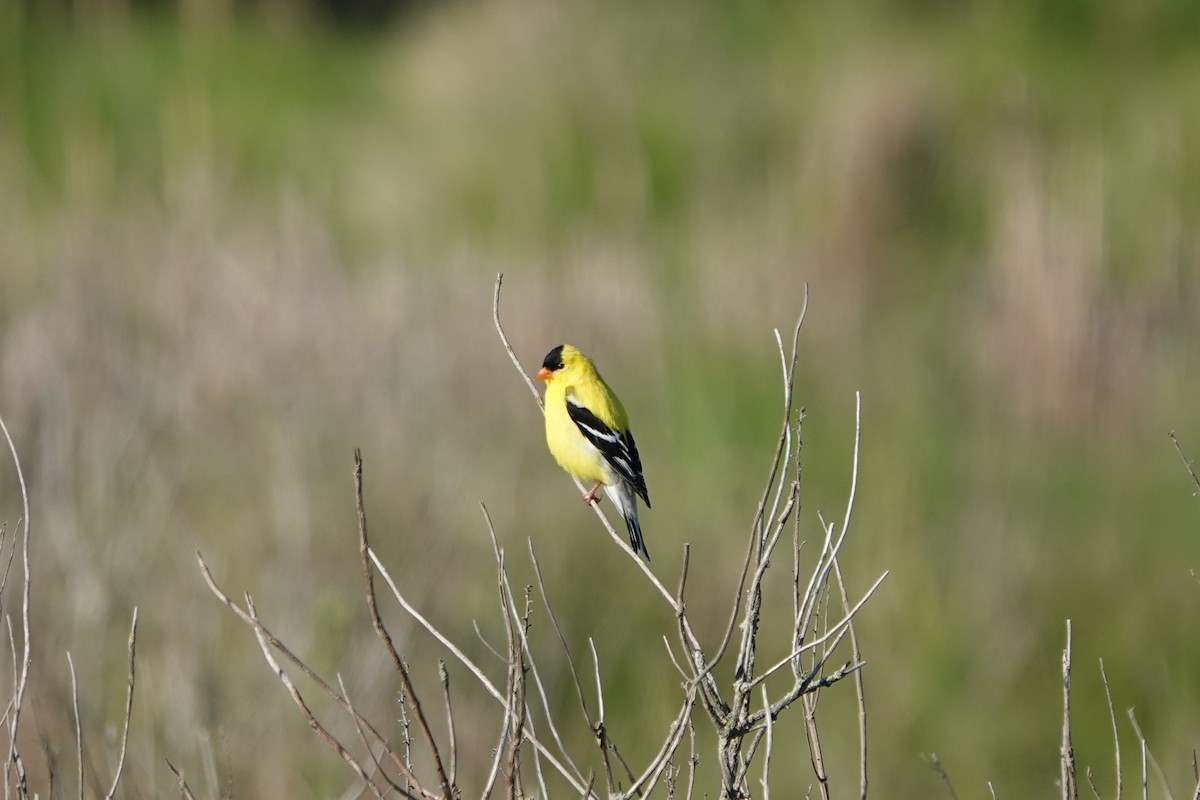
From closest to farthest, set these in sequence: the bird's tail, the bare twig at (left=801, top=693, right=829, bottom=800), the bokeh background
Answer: the bare twig at (left=801, top=693, right=829, bottom=800)
the bird's tail
the bokeh background

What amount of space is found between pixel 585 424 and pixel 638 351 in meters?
5.99

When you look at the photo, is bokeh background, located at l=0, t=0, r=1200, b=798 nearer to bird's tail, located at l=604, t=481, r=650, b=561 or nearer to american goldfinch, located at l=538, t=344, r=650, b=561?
bird's tail, located at l=604, t=481, r=650, b=561

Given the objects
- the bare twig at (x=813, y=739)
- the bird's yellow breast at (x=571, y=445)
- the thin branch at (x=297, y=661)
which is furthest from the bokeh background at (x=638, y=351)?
the bird's yellow breast at (x=571, y=445)

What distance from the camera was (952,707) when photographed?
7.48m

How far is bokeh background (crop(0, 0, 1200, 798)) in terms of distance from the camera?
269 inches

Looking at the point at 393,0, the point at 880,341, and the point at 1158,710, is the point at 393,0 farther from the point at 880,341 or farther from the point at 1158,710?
the point at 1158,710

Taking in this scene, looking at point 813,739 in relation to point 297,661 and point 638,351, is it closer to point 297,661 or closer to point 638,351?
point 297,661

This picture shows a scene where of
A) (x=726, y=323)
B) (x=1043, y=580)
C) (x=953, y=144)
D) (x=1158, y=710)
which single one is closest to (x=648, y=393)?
(x=726, y=323)

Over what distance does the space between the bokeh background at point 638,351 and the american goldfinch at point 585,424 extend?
1.37m

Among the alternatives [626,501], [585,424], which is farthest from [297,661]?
[626,501]

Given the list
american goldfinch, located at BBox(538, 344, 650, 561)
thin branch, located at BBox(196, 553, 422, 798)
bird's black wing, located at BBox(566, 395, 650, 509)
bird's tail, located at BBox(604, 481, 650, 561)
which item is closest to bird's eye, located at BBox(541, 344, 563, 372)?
american goldfinch, located at BBox(538, 344, 650, 561)

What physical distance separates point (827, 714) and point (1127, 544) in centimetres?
223

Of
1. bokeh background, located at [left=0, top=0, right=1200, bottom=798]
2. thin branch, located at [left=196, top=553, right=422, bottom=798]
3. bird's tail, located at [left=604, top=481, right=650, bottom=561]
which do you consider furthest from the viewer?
bokeh background, located at [left=0, top=0, right=1200, bottom=798]

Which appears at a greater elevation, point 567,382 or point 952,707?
point 567,382
